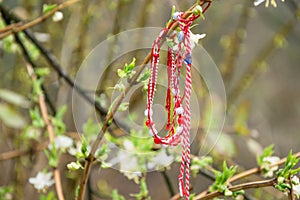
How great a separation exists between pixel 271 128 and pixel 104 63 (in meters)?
1.52

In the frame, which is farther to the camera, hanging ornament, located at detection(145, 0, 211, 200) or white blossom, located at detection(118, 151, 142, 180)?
white blossom, located at detection(118, 151, 142, 180)

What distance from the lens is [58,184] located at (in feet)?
2.52

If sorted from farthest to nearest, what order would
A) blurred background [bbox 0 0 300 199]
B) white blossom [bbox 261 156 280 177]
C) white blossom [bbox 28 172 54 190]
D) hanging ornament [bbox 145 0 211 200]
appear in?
blurred background [bbox 0 0 300 199]
white blossom [bbox 28 172 54 190]
white blossom [bbox 261 156 280 177]
hanging ornament [bbox 145 0 211 200]

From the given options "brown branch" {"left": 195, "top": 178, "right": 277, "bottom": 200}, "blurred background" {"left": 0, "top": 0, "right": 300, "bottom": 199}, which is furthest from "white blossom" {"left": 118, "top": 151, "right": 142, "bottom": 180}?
"brown branch" {"left": 195, "top": 178, "right": 277, "bottom": 200}

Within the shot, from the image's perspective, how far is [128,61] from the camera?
1.51 m

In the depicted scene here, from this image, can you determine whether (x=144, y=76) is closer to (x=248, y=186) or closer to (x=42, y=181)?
(x=248, y=186)

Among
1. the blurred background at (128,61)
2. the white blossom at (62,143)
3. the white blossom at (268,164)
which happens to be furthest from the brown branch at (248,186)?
the white blossom at (62,143)

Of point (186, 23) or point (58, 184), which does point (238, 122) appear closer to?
point (58, 184)

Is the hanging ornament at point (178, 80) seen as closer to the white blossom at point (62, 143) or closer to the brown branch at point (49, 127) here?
the brown branch at point (49, 127)

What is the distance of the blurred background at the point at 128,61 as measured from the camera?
1339 millimetres

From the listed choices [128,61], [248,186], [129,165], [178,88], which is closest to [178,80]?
[178,88]

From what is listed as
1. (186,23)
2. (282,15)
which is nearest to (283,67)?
(282,15)

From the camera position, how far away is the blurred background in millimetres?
1339

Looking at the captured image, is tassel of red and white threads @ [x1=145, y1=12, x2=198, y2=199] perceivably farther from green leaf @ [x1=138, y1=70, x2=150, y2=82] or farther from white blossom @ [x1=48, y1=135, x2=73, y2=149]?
white blossom @ [x1=48, y1=135, x2=73, y2=149]
